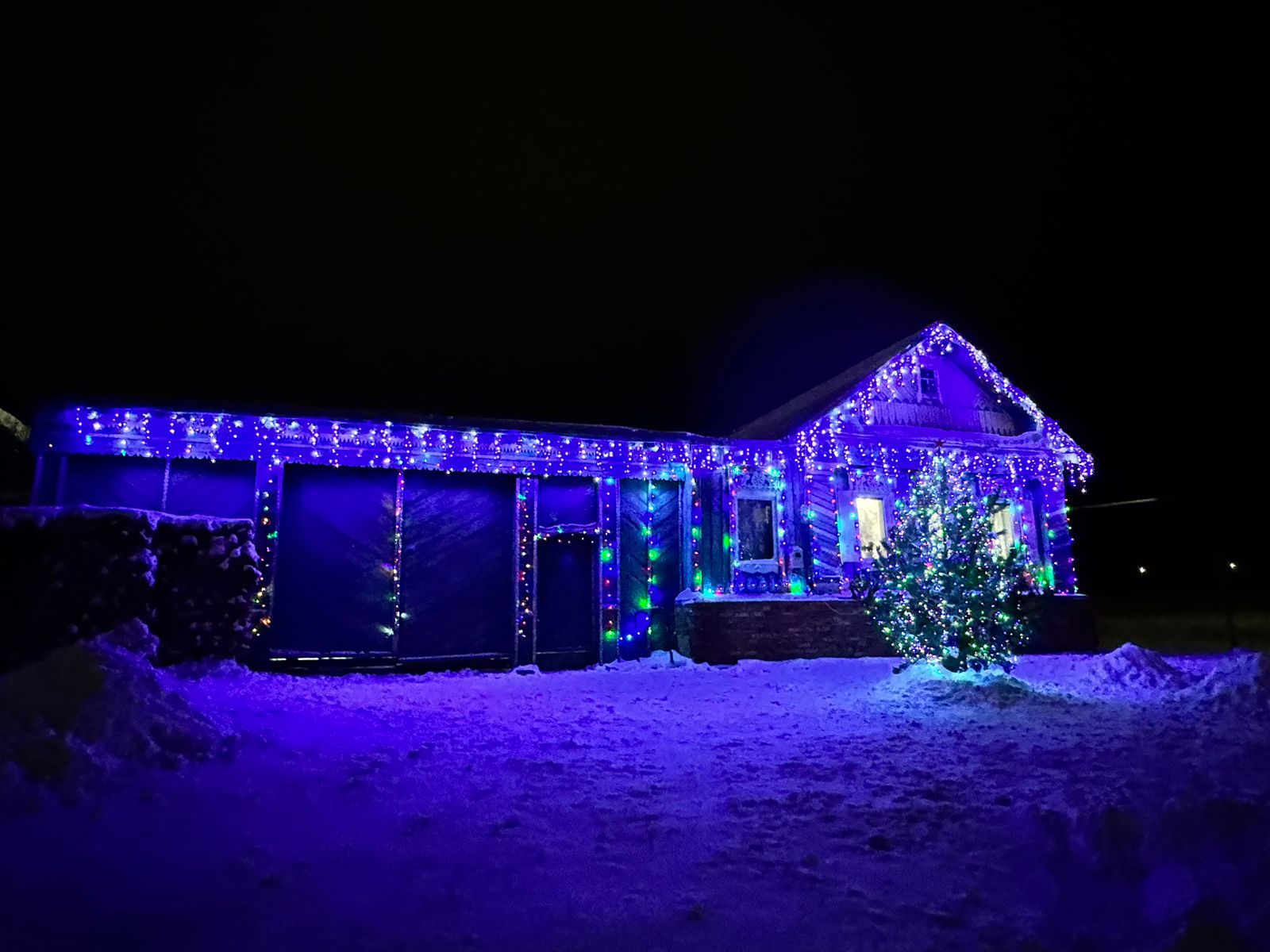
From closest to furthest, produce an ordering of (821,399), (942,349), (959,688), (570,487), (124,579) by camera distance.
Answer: (124,579) → (959,688) → (570,487) → (821,399) → (942,349)

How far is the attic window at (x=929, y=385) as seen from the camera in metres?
16.1

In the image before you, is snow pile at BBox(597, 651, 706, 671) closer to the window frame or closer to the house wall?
the house wall

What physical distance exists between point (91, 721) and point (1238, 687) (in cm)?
1049

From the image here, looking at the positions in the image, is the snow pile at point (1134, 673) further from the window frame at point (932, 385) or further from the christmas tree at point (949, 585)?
the window frame at point (932, 385)

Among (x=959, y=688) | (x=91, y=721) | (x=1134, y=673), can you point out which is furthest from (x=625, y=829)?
(x=1134, y=673)

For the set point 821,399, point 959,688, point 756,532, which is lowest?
point 959,688

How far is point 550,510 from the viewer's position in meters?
12.8

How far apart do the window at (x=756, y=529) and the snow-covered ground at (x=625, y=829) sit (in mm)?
6863

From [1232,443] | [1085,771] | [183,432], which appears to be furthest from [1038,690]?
[1232,443]

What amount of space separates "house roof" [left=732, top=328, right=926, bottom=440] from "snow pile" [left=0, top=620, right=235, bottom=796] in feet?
36.8

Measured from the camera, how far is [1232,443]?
3894 centimetres

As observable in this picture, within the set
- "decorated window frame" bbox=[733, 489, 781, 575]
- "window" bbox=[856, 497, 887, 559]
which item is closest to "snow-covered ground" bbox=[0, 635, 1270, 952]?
"decorated window frame" bbox=[733, 489, 781, 575]

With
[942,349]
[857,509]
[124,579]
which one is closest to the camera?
[124,579]

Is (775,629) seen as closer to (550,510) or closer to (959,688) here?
(959,688)
